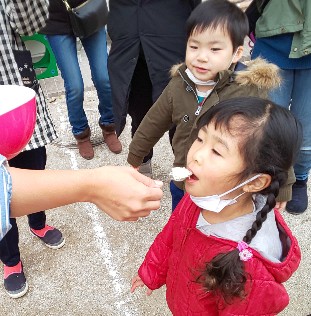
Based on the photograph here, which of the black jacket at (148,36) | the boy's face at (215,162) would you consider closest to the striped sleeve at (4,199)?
the boy's face at (215,162)

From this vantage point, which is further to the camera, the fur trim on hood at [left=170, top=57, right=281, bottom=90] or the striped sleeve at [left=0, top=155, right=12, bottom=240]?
the fur trim on hood at [left=170, top=57, right=281, bottom=90]

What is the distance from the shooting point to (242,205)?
146 cm

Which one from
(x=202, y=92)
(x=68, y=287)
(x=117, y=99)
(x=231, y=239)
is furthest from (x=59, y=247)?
(x=231, y=239)

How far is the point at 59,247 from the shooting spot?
109 inches

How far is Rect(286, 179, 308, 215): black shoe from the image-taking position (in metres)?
2.97

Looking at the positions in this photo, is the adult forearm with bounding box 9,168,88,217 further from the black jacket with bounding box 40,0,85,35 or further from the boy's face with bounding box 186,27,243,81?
the black jacket with bounding box 40,0,85,35

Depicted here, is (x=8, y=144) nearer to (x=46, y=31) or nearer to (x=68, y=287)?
(x=68, y=287)

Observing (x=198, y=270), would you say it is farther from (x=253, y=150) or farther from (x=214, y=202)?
(x=253, y=150)

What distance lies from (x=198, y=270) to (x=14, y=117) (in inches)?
32.5

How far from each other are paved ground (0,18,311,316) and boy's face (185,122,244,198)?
4.03ft

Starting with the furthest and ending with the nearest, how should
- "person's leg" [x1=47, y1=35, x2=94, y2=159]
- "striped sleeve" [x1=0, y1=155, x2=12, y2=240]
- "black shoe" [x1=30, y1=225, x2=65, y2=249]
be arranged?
"person's leg" [x1=47, y1=35, x2=94, y2=159], "black shoe" [x1=30, y1=225, x2=65, y2=249], "striped sleeve" [x1=0, y1=155, x2=12, y2=240]

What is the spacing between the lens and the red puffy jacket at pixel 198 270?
1.35m

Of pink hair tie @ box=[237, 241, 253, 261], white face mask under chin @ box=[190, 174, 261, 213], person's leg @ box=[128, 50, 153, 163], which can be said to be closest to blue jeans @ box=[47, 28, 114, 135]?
person's leg @ box=[128, 50, 153, 163]

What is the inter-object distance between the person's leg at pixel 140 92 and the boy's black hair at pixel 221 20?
2.52 ft
